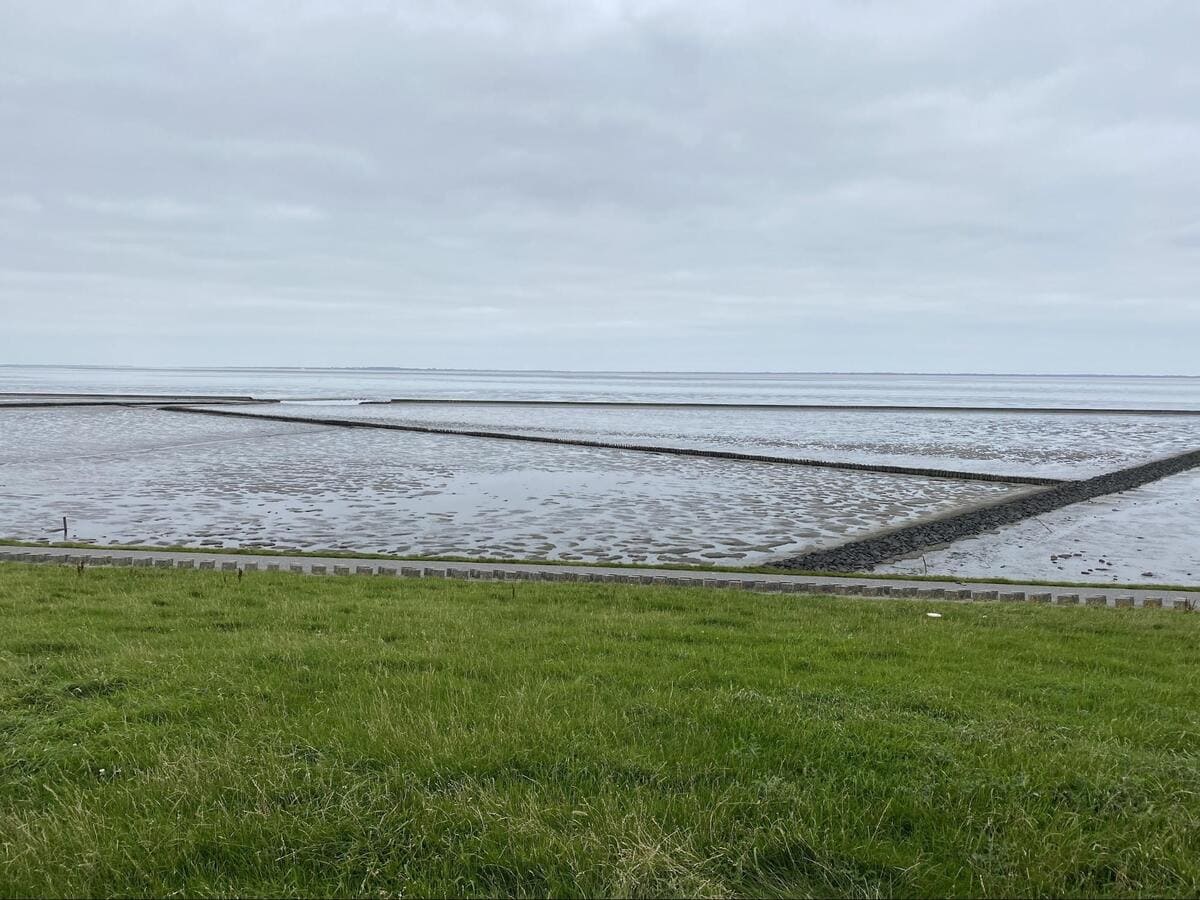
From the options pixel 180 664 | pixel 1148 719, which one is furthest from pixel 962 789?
pixel 180 664

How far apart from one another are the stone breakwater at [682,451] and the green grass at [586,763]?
32.0 metres

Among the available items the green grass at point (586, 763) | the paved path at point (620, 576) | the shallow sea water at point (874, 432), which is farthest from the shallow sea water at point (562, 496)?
the green grass at point (586, 763)

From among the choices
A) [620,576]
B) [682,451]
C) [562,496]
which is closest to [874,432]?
[682,451]

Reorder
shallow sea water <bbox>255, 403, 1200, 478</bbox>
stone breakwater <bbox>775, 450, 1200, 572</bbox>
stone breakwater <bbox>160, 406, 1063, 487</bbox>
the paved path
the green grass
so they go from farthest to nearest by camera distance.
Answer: shallow sea water <bbox>255, 403, 1200, 478</bbox> < stone breakwater <bbox>160, 406, 1063, 487</bbox> < stone breakwater <bbox>775, 450, 1200, 572</bbox> < the paved path < the green grass

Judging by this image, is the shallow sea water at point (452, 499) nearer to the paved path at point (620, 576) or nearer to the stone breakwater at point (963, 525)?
the stone breakwater at point (963, 525)

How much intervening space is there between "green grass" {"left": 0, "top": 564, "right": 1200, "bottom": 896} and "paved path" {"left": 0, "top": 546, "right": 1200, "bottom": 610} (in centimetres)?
558

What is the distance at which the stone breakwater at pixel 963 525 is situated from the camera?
22.4 meters

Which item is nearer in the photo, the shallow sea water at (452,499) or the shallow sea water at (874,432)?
the shallow sea water at (452,499)

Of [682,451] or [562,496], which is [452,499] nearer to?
[562,496]

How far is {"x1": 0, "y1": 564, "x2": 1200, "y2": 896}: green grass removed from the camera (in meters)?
4.87

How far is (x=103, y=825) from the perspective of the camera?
17.1 feet

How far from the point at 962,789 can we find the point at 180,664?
7.23 meters

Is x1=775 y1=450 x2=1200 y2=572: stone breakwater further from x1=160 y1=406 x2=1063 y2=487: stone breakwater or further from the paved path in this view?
the paved path

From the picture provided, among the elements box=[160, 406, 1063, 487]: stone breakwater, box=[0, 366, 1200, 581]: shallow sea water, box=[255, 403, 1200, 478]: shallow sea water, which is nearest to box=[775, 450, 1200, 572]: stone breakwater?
box=[0, 366, 1200, 581]: shallow sea water
